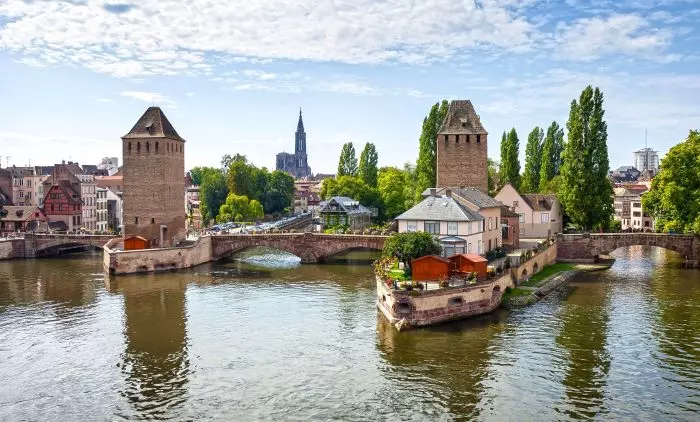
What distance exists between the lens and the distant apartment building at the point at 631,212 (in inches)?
4759

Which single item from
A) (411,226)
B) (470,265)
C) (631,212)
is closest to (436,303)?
(470,265)

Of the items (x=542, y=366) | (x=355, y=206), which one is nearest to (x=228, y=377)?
(x=542, y=366)

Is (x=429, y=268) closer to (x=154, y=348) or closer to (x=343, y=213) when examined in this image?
(x=154, y=348)

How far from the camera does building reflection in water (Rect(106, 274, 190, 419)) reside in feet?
99.3

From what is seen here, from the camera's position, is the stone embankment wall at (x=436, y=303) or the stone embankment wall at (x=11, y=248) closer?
the stone embankment wall at (x=436, y=303)

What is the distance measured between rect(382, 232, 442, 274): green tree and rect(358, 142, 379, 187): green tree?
7447 cm

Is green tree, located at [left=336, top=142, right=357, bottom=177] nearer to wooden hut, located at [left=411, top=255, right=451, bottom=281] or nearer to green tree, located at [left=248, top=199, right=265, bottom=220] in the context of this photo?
green tree, located at [left=248, top=199, right=265, bottom=220]

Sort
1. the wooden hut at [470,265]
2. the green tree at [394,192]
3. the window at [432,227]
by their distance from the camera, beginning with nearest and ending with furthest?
1. the wooden hut at [470,265]
2. the window at [432,227]
3. the green tree at [394,192]

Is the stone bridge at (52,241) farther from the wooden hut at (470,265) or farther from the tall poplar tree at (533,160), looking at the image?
the tall poplar tree at (533,160)

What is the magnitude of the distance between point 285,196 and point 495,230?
83.8m

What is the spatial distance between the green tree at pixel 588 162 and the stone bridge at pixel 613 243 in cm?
532

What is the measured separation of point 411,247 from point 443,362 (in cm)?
1552

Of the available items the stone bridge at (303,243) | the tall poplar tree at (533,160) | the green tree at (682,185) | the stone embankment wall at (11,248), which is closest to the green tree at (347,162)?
the tall poplar tree at (533,160)

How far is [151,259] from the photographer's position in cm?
6962
